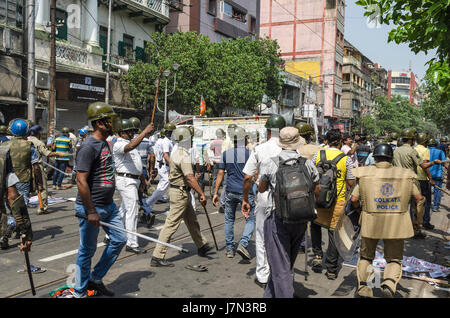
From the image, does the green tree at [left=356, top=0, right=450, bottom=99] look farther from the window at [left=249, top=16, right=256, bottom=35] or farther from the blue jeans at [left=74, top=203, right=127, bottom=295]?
the window at [left=249, top=16, right=256, bottom=35]

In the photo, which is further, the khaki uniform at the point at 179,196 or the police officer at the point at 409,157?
the police officer at the point at 409,157

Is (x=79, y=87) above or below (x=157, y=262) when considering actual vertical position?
above

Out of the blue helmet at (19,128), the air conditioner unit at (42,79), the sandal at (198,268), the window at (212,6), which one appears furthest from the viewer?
the window at (212,6)

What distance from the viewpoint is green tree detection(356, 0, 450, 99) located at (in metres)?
4.47

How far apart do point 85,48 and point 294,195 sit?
1939 centimetres

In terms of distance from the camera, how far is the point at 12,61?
16.9 meters

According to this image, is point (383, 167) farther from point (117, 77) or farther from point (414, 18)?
point (117, 77)

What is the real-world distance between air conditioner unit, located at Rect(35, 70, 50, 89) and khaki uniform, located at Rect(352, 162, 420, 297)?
16.2m

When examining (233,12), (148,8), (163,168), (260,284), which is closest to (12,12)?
(148,8)

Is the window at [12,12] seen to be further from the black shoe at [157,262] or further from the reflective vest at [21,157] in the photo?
the black shoe at [157,262]

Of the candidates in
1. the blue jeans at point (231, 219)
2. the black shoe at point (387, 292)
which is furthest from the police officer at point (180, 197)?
the black shoe at point (387, 292)

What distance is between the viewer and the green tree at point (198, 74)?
22203mm

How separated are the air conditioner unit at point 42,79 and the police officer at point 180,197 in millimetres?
13927

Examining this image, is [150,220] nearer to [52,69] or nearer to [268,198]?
[268,198]
